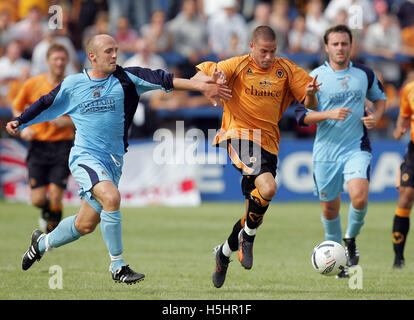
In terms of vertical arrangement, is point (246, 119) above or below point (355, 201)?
above

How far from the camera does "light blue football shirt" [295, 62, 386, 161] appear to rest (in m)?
10.1

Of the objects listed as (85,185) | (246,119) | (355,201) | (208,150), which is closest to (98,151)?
(85,185)

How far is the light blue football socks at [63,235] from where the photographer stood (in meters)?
8.79

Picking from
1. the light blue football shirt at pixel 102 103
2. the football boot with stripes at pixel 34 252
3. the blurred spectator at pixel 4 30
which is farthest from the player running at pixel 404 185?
the blurred spectator at pixel 4 30

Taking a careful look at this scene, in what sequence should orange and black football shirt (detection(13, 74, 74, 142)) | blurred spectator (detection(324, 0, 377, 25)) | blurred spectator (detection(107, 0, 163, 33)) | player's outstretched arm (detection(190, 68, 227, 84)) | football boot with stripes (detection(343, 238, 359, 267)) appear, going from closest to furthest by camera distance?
player's outstretched arm (detection(190, 68, 227, 84)) < football boot with stripes (detection(343, 238, 359, 267)) < orange and black football shirt (detection(13, 74, 74, 142)) < blurred spectator (detection(324, 0, 377, 25)) < blurred spectator (detection(107, 0, 163, 33))

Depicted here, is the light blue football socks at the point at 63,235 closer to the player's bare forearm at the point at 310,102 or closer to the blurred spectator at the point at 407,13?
the player's bare forearm at the point at 310,102

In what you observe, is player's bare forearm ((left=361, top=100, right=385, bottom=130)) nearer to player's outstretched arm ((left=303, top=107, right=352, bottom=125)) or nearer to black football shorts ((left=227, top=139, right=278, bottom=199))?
player's outstretched arm ((left=303, top=107, right=352, bottom=125))

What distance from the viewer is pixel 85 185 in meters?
8.48

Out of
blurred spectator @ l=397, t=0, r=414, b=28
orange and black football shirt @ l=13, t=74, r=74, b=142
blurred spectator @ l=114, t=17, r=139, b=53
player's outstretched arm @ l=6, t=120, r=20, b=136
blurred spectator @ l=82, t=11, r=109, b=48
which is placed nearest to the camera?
player's outstretched arm @ l=6, t=120, r=20, b=136

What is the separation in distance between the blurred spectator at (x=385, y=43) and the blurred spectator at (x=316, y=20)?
1.16 metres

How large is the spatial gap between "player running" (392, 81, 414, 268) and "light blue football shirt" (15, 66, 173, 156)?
12.5 feet

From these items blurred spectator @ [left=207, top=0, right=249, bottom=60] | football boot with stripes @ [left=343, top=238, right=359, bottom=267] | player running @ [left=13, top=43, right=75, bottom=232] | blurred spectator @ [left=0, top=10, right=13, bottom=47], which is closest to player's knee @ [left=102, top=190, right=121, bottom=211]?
football boot with stripes @ [left=343, top=238, right=359, bottom=267]
